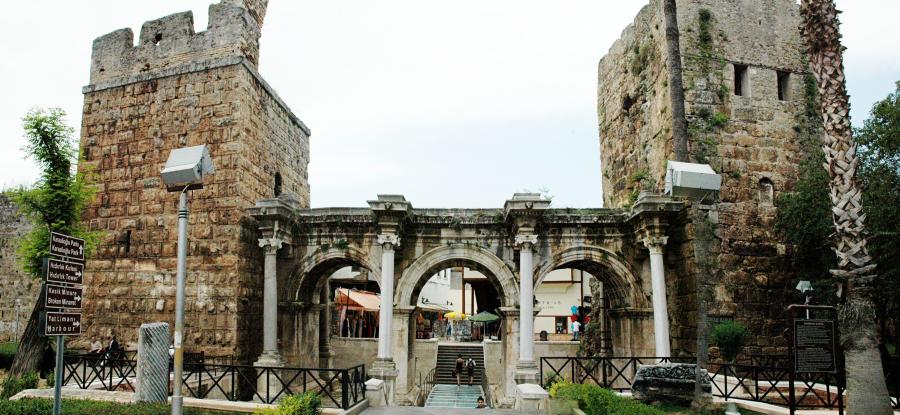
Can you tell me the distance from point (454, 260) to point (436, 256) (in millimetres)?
594

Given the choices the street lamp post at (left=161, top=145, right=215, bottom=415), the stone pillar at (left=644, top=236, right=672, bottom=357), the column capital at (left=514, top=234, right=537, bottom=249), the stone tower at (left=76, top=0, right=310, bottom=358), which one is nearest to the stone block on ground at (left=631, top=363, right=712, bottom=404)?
the stone pillar at (left=644, top=236, right=672, bottom=357)

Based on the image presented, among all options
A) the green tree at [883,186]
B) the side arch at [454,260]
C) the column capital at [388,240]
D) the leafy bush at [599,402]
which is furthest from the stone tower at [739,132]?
the column capital at [388,240]

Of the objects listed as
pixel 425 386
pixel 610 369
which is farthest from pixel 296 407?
pixel 425 386

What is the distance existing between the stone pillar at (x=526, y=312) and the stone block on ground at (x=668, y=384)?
385 cm

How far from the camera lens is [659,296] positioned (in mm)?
16141

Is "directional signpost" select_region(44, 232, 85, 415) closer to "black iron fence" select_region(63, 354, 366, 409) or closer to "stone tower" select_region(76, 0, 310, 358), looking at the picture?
"black iron fence" select_region(63, 354, 366, 409)

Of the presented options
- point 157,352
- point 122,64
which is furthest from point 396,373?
point 122,64

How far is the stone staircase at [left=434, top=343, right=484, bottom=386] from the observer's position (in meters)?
27.7

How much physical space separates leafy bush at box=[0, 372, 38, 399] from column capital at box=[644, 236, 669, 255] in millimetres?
14361

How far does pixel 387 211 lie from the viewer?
54.3 ft

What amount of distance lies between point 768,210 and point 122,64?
18071 mm

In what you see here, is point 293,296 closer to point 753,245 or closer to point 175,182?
point 175,182

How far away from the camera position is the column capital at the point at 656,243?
16359mm

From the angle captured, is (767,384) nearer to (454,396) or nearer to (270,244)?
(454,396)
